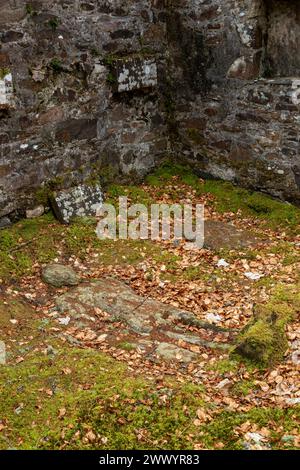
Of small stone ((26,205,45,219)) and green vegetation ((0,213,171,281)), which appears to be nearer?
green vegetation ((0,213,171,281))

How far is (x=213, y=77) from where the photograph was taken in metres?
7.98

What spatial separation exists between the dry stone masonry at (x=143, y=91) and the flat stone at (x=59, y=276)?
3.69 ft

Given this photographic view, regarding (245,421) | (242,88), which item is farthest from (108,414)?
(242,88)

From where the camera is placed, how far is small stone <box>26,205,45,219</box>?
7136mm

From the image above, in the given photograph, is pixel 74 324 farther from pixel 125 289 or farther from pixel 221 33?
pixel 221 33

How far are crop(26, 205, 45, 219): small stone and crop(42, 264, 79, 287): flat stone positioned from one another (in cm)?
104

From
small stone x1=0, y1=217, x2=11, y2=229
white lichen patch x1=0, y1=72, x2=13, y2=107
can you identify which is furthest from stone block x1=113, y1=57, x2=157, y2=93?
small stone x1=0, y1=217, x2=11, y2=229

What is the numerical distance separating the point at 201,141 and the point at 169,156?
0.68 meters

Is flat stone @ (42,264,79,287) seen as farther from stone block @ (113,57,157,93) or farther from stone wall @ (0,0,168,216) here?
stone block @ (113,57,157,93)

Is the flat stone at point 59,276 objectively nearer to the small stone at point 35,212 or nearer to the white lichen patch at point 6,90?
the small stone at point 35,212

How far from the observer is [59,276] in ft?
20.4

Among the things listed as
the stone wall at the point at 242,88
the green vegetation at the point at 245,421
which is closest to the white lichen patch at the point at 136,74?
the stone wall at the point at 242,88

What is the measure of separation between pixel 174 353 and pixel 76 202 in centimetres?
308

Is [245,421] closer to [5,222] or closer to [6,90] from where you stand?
[5,222]
